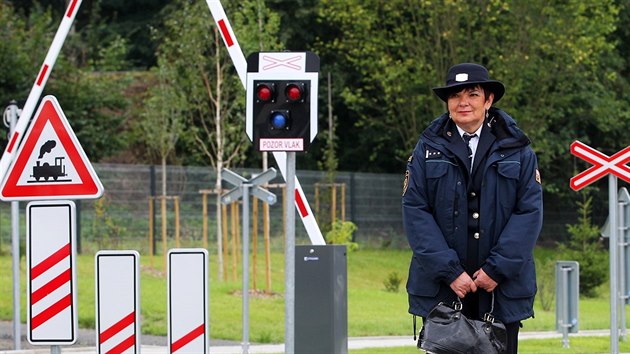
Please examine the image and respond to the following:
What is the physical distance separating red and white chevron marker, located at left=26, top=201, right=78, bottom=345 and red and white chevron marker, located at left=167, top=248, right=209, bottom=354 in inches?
51.1

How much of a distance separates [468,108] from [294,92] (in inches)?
99.2

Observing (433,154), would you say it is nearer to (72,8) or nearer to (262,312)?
(72,8)

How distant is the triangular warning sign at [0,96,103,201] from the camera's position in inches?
375

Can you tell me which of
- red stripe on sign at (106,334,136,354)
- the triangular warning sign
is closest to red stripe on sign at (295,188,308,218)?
red stripe on sign at (106,334,136,354)

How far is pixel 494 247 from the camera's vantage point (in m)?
7.92

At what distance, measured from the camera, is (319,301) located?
13.4 metres

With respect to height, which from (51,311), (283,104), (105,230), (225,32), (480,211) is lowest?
(105,230)

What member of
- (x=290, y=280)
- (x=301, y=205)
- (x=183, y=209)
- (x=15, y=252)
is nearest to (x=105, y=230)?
(x=183, y=209)

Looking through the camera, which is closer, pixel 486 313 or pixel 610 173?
pixel 486 313

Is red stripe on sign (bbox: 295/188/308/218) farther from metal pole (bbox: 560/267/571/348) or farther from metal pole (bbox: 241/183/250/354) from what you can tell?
metal pole (bbox: 560/267/571/348)

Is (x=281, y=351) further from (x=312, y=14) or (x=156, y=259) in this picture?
(x=312, y=14)

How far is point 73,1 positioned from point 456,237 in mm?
7596

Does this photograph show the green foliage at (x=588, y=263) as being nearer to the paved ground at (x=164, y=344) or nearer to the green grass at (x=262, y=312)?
the green grass at (x=262, y=312)

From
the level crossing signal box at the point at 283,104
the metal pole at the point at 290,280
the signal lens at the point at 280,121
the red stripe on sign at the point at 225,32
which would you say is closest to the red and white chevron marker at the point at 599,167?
the red stripe on sign at the point at 225,32
